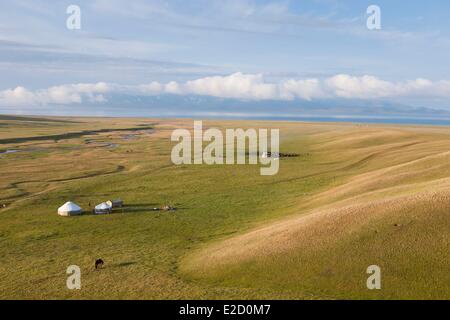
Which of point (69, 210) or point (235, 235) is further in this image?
point (69, 210)

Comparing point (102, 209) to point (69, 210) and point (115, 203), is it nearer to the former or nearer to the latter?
point (115, 203)

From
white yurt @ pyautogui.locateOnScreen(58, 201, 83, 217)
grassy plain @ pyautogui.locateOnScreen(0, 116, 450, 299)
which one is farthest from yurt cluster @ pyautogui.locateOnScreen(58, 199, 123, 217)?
grassy plain @ pyautogui.locateOnScreen(0, 116, 450, 299)

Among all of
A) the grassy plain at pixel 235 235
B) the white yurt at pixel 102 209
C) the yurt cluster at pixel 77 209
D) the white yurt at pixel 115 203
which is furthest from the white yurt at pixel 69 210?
the white yurt at pixel 115 203

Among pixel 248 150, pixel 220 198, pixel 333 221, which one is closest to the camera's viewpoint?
pixel 333 221

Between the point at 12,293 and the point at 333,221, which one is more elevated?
the point at 333,221

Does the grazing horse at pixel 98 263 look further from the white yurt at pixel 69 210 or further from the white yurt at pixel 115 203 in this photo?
the white yurt at pixel 115 203

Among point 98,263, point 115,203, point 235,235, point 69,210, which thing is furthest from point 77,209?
point 235,235
